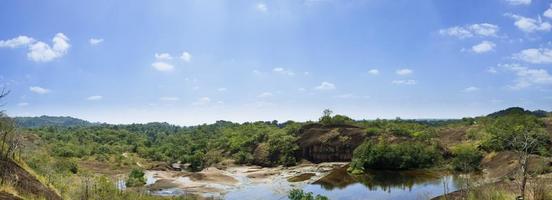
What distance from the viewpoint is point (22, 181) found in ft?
70.0

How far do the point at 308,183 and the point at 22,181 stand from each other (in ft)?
137

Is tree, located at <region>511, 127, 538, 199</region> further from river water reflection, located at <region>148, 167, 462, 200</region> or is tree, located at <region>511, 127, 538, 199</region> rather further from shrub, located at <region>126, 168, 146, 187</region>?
shrub, located at <region>126, 168, 146, 187</region>

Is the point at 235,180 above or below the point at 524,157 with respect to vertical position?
below

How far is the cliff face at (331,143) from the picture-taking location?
8203 cm

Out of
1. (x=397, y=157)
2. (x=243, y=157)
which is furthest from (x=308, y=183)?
(x=243, y=157)

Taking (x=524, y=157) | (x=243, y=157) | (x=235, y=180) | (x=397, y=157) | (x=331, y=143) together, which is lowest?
(x=235, y=180)

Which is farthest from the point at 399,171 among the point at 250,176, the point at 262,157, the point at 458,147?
the point at 262,157

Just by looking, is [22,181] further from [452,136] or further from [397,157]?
[452,136]

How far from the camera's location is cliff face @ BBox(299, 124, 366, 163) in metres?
82.0

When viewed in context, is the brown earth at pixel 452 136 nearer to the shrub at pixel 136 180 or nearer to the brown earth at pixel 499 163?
the brown earth at pixel 499 163

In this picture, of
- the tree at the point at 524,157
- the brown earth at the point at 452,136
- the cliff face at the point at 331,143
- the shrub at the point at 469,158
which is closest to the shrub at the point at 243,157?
the cliff face at the point at 331,143

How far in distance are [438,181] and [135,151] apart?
250ft

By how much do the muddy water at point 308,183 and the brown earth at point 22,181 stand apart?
31.0 m

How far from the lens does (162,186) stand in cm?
6138
